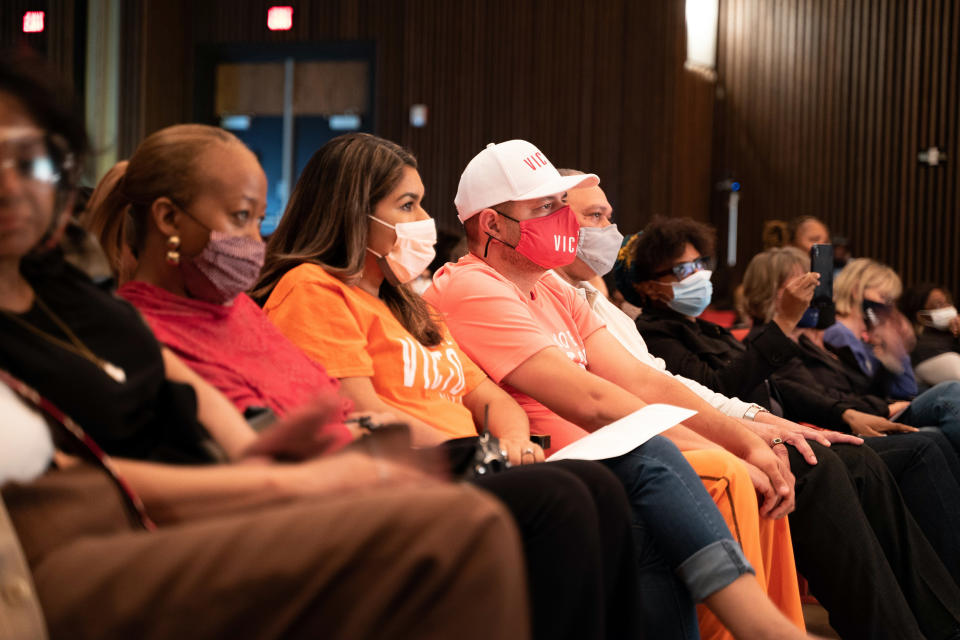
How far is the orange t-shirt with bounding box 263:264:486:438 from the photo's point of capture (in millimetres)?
2035

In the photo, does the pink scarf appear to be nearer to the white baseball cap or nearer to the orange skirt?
the orange skirt

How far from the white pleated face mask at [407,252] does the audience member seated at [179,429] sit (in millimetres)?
809

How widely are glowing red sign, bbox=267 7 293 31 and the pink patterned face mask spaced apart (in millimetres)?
6505

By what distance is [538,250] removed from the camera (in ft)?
8.55

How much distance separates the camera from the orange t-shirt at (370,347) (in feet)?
6.68

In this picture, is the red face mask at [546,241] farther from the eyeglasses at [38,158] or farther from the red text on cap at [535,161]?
the eyeglasses at [38,158]

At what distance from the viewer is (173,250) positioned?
1657 millimetres

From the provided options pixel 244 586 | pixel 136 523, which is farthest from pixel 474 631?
pixel 136 523

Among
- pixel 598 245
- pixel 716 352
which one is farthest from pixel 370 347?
pixel 716 352

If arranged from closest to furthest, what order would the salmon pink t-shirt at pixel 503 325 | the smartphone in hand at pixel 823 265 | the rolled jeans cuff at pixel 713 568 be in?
1. the rolled jeans cuff at pixel 713 568
2. the salmon pink t-shirt at pixel 503 325
3. the smartphone in hand at pixel 823 265

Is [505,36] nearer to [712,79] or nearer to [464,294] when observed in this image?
[712,79]

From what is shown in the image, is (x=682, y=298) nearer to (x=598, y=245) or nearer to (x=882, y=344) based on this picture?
(x=598, y=245)

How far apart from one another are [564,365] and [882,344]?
2.12 meters

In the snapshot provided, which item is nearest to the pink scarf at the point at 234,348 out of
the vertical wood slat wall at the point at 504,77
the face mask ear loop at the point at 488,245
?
the face mask ear loop at the point at 488,245
